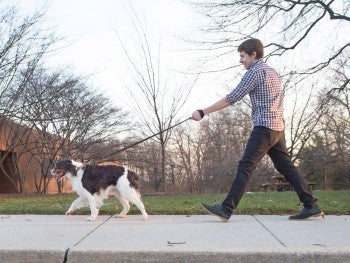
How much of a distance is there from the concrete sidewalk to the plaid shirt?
1.36m

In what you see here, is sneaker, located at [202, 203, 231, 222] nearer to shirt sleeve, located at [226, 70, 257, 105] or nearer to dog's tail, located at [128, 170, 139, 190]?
shirt sleeve, located at [226, 70, 257, 105]

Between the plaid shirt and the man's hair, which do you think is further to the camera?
the man's hair

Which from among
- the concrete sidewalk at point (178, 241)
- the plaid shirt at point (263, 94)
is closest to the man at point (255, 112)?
the plaid shirt at point (263, 94)

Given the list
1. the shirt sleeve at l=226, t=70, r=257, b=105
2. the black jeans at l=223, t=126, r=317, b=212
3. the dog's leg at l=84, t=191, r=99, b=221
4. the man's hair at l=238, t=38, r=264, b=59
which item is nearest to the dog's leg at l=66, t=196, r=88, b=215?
the dog's leg at l=84, t=191, r=99, b=221

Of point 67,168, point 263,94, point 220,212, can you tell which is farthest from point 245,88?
point 67,168

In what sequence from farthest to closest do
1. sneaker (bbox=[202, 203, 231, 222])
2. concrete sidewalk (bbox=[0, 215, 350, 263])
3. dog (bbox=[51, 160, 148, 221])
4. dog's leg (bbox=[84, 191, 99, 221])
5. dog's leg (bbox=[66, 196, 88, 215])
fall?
dog's leg (bbox=[66, 196, 88, 215]) → dog (bbox=[51, 160, 148, 221]) → dog's leg (bbox=[84, 191, 99, 221]) → sneaker (bbox=[202, 203, 231, 222]) → concrete sidewalk (bbox=[0, 215, 350, 263])

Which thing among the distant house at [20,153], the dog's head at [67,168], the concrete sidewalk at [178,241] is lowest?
the concrete sidewalk at [178,241]

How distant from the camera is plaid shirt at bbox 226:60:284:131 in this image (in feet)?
19.5

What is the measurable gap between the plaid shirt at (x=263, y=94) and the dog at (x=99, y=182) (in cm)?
220

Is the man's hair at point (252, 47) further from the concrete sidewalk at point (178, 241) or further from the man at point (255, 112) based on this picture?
the concrete sidewalk at point (178, 241)

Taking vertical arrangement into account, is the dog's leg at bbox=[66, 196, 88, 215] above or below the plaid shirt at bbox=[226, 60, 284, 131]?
below

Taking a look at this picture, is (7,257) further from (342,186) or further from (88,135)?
(342,186)

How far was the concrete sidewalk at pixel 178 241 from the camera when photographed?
13.6 feet

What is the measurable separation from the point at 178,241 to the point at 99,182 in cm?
282
